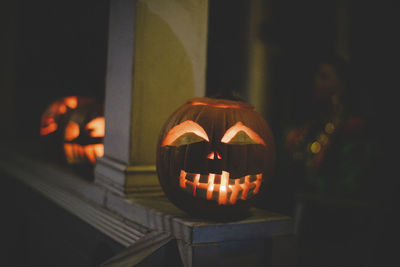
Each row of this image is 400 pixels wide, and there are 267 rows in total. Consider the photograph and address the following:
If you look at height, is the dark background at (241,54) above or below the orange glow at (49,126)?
above

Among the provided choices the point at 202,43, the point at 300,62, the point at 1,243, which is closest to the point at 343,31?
the point at 300,62

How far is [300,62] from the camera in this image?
17.8 ft

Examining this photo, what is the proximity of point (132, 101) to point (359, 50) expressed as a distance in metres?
4.31

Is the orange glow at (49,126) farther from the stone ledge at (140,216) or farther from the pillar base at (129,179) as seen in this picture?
the pillar base at (129,179)

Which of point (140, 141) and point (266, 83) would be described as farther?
point (266, 83)

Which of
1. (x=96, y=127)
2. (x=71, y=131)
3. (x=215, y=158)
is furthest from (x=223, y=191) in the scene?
(x=71, y=131)

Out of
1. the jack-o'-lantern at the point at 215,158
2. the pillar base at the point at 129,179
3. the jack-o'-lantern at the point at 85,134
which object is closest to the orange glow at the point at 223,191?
the jack-o'-lantern at the point at 215,158

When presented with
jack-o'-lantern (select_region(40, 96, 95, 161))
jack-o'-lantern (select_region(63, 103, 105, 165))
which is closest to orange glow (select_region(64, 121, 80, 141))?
jack-o'-lantern (select_region(63, 103, 105, 165))

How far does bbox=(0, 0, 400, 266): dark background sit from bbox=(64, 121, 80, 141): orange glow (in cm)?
134

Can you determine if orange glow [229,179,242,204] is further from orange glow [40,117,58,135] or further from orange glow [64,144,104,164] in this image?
orange glow [40,117,58,135]

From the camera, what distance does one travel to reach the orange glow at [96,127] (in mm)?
2301

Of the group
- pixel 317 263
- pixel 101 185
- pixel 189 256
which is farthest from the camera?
pixel 317 263

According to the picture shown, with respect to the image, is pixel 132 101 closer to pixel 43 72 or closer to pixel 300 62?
pixel 43 72

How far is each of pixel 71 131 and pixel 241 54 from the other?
370 cm
